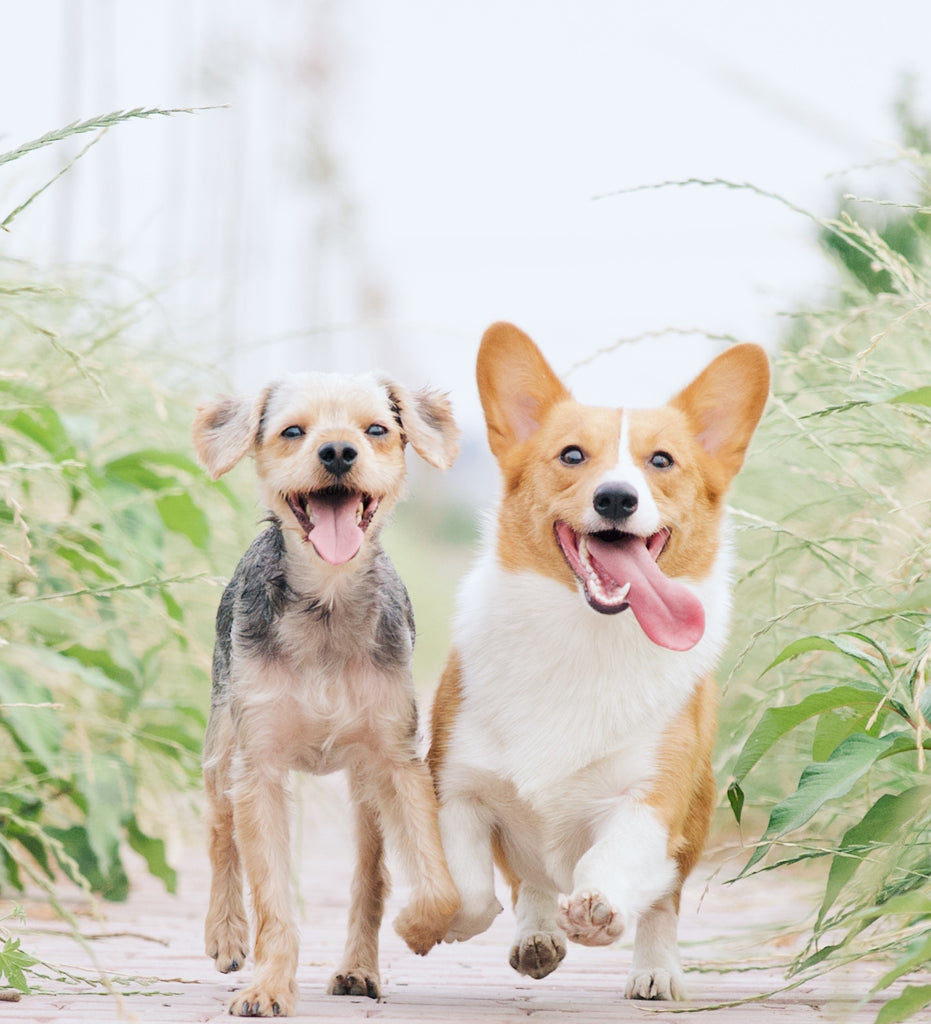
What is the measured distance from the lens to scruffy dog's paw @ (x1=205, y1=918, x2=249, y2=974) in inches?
133

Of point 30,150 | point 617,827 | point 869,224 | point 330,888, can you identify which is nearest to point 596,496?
point 617,827

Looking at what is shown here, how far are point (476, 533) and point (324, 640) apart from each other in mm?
612

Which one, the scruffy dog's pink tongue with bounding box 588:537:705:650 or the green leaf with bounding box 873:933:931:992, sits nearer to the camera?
the green leaf with bounding box 873:933:931:992

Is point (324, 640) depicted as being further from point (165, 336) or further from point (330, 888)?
point (165, 336)

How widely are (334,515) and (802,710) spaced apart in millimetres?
1109

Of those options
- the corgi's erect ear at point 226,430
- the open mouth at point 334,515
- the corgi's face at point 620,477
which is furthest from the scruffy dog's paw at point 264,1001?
the corgi's erect ear at point 226,430

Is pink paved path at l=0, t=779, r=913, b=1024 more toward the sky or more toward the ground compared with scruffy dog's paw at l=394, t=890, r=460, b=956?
more toward the ground

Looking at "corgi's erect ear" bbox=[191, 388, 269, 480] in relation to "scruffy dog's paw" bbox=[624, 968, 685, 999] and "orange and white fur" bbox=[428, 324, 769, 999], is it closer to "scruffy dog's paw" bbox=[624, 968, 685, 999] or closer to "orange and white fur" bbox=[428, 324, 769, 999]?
"orange and white fur" bbox=[428, 324, 769, 999]

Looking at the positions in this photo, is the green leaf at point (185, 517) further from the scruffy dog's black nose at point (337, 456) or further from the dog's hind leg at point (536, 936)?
the dog's hind leg at point (536, 936)

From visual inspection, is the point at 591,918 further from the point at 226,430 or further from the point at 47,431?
the point at 47,431

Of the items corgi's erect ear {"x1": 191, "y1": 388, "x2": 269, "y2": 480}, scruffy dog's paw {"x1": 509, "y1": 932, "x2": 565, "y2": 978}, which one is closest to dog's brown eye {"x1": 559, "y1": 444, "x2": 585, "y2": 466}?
corgi's erect ear {"x1": 191, "y1": 388, "x2": 269, "y2": 480}

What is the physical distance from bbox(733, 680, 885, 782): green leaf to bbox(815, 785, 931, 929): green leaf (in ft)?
0.86

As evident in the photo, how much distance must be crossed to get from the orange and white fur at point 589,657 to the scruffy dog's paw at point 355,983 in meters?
0.21

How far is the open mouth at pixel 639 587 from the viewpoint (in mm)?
3041
